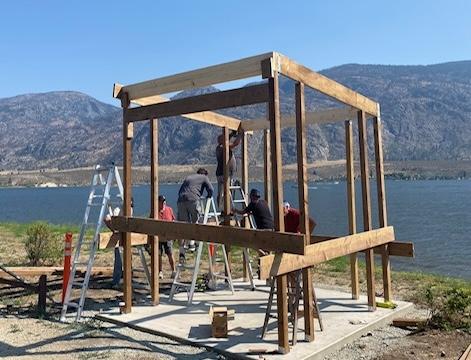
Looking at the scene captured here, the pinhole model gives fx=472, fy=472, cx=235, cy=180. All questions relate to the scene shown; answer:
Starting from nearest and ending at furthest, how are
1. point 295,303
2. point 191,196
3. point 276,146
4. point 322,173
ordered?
point 276,146 < point 295,303 < point 191,196 < point 322,173

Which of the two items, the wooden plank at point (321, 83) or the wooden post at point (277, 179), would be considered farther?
the wooden plank at point (321, 83)

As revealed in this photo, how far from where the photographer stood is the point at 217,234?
5879 mm

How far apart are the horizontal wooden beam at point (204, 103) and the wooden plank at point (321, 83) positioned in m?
0.33

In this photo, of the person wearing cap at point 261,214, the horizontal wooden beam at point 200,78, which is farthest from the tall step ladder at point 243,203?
the horizontal wooden beam at point 200,78

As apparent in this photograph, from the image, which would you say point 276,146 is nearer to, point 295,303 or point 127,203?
point 295,303

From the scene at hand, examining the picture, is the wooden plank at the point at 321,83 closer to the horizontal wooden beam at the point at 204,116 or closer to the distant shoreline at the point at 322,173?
the horizontal wooden beam at the point at 204,116

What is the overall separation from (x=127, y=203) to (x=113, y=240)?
2.20 feet

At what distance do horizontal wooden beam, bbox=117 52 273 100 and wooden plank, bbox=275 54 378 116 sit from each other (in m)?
0.25

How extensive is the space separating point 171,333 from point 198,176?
3.20m

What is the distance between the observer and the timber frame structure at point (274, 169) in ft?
17.0

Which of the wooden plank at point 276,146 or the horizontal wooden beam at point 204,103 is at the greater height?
the horizontal wooden beam at point 204,103

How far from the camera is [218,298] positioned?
8.05 m

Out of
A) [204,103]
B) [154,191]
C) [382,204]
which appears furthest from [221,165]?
[382,204]

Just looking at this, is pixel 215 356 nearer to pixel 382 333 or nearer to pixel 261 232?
pixel 261 232
